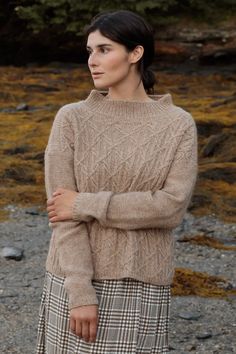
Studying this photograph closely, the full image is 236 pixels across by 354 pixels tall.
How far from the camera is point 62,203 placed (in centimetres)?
263

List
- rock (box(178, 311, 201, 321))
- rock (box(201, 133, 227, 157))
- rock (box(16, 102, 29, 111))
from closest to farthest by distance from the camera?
rock (box(178, 311, 201, 321)), rock (box(201, 133, 227, 157)), rock (box(16, 102, 29, 111))

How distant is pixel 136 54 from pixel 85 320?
34.8 inches

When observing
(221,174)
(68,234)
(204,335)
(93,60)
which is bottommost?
(221,174)

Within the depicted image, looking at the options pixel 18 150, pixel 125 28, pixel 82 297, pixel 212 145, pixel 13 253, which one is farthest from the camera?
pixel 18 150

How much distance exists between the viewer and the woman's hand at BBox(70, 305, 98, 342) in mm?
2559

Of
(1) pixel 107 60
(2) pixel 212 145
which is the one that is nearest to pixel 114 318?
(1) pixel 107 60

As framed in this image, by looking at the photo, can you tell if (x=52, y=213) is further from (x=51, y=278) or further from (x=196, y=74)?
(x=196, y=74)

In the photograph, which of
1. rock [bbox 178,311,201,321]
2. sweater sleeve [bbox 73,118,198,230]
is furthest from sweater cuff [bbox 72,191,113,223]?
rock [bbox 178,311,201,321]

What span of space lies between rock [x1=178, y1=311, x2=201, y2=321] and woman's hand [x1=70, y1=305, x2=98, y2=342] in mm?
2785

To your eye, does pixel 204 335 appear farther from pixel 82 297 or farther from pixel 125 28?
pixel 125 28

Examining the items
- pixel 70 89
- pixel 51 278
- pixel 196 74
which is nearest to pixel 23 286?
pixel 51 278

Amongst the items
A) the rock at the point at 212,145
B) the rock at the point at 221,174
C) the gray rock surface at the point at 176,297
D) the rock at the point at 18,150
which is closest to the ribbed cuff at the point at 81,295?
the gray rock surface at the point at 176,297

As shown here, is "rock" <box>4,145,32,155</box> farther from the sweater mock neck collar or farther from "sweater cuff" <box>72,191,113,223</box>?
"sweater cuff" <box>72,191,113,223</box>

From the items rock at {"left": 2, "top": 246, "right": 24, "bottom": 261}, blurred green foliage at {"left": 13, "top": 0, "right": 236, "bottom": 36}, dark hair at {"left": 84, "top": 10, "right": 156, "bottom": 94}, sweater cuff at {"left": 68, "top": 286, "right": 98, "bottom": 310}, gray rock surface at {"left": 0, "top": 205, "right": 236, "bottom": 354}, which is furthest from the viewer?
blurred green foliage at {"left": 13, "top": 0, "right": 236, "bottom": 36}
